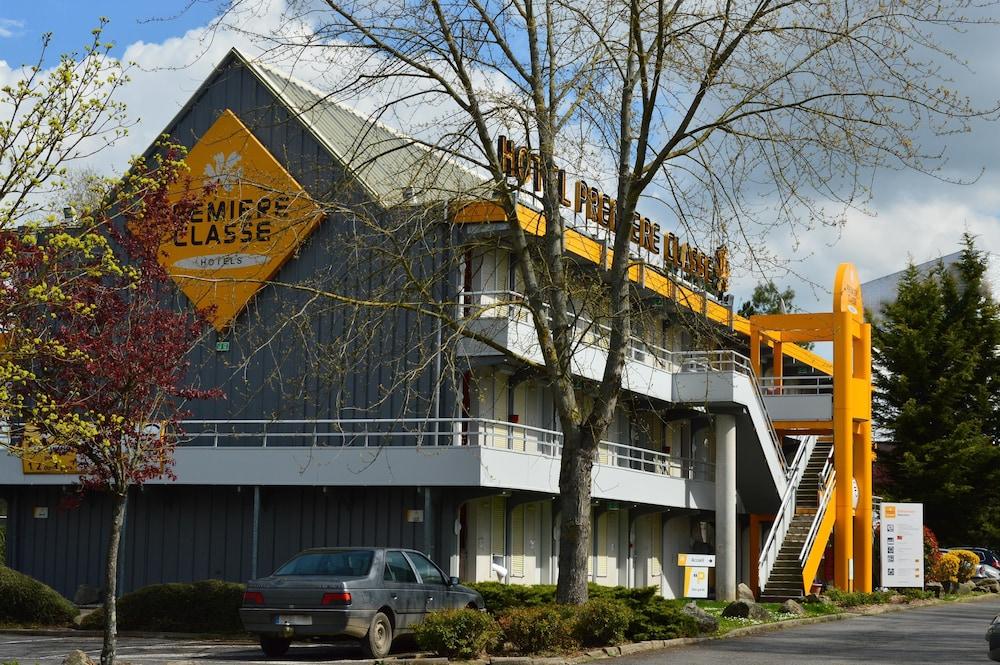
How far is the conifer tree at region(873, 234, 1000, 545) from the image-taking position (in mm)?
57188

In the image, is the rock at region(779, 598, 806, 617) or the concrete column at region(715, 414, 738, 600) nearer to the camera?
the rock at region(779, 598, 806, 617)

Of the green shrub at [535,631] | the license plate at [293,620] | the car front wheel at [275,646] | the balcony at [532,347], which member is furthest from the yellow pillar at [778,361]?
the license plate at [293,620]

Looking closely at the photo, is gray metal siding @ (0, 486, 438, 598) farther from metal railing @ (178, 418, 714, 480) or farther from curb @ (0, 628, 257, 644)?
curb @ (0, 628, 257, 644)

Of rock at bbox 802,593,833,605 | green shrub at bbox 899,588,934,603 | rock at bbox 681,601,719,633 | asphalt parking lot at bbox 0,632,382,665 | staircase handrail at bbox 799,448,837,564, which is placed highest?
staircase handrail at bbox 799,448,837,564

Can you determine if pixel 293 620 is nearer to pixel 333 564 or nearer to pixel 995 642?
pixel 333 564

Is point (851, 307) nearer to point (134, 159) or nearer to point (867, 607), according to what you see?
point (867, 607)

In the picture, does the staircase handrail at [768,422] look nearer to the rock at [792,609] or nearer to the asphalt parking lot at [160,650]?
the rock at [792,609]

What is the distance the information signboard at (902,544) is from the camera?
39.2m

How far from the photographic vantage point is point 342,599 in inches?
760

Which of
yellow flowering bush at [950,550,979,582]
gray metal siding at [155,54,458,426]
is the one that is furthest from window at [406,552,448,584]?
yellow flowering bush at [950,550,979,582]

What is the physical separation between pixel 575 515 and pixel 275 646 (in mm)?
4902

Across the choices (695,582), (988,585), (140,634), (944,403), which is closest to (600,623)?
(140,634)

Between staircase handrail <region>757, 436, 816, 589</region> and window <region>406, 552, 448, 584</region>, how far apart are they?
55.0ft

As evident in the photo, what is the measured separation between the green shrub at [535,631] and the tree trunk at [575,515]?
2.09 meters
